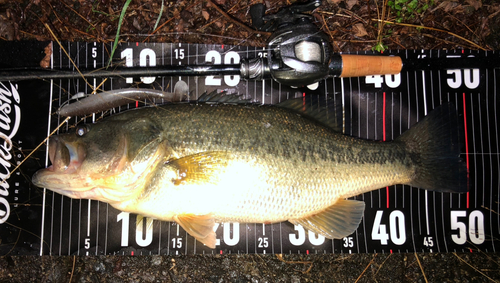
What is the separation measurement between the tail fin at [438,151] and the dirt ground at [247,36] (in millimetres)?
776

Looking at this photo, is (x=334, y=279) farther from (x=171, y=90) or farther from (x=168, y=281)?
(x=171, y=90)

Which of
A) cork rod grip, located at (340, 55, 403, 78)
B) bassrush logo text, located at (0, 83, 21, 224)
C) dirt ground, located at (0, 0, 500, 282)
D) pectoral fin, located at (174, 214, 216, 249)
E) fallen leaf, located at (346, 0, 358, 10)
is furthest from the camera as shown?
fallen leaf, located at (346, 0, 358, 10)

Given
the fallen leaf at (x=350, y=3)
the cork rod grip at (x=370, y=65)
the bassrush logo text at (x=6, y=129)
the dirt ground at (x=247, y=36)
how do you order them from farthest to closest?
the fallen leaf at (x=350, y=3)
the dirt ground at (x=247, y=36)
the bassrush logo text at (x=6, y=129)
the cork rod grip at (x=370, y=65)

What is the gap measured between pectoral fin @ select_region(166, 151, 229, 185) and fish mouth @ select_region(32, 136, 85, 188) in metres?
0.65

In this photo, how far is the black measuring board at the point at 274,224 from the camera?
2.65 metres

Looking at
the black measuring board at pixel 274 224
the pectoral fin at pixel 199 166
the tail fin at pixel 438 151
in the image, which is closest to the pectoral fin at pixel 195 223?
the pectoral fin at pixel 199 166

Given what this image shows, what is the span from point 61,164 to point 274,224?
5.95 ft

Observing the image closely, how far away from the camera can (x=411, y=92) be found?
2.82 metres

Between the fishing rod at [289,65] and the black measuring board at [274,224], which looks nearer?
the fishing rod at [289,65]

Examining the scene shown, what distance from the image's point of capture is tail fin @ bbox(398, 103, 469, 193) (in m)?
2.52

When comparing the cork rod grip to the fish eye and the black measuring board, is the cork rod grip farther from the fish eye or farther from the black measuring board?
the fish eye

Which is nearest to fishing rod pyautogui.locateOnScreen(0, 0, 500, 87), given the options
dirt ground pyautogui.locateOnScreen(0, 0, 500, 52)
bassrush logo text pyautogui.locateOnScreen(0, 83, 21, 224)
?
bassrush logo text pyautogui.locateOnScreen(0, 83, 21, 224)

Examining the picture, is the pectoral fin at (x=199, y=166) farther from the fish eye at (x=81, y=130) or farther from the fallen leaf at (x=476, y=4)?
the fallen leaf at (x=476, y=4)

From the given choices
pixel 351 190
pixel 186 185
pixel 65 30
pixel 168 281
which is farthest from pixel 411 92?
pixel 65 30
